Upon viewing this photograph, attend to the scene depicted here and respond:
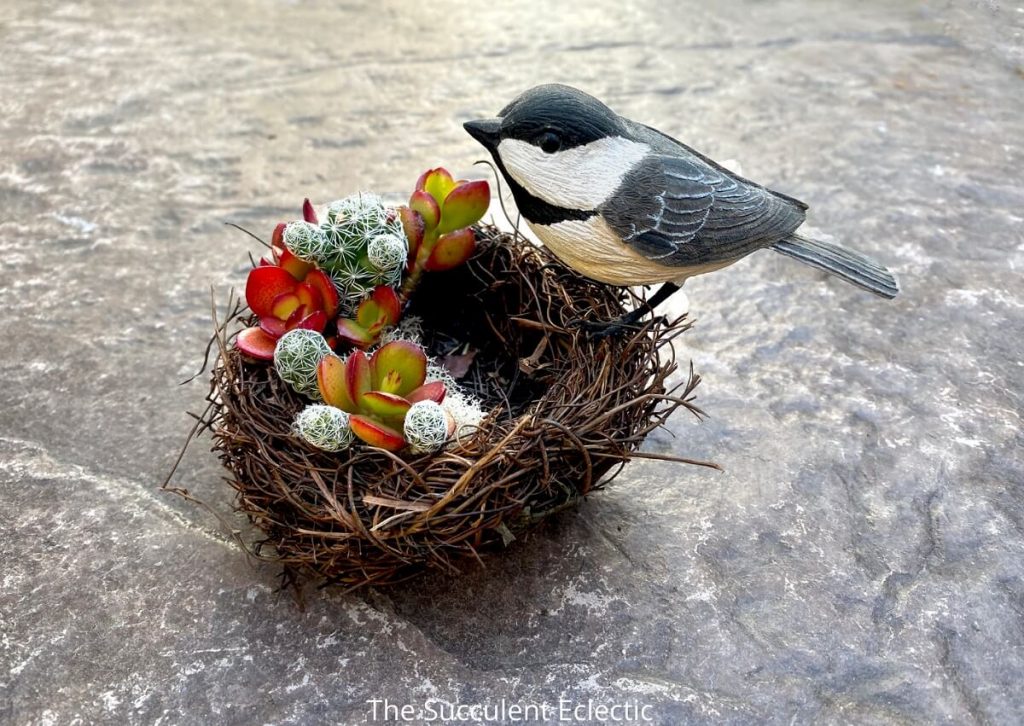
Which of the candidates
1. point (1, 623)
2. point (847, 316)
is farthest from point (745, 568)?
point (1, 623)

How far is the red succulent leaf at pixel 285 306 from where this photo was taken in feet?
3.95

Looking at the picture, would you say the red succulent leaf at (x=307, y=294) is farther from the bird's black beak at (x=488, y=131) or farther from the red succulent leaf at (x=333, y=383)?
the bird's black beak at (x=488, y=131)

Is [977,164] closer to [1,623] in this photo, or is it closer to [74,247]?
[74,247]

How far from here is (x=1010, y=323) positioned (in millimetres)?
1708

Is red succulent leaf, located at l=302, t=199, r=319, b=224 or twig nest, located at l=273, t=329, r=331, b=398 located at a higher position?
red succulent leaf, located at l=302, t=199, r=319, b=224

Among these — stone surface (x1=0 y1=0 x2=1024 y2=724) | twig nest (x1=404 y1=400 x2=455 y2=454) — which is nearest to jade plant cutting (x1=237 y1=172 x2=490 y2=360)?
twig nest (x1=404 y1=400 x2=455 y2=454)

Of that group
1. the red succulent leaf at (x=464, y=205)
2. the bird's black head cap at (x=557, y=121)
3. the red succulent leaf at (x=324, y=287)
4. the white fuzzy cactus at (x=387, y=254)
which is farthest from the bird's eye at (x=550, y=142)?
the red succulent leaf at (x=324, y=287)

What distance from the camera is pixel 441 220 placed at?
1.31 metres

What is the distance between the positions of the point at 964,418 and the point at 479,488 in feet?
2.93

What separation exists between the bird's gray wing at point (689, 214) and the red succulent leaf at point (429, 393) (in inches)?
11.6

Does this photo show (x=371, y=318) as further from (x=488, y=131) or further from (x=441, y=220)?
(x=488, y=131)

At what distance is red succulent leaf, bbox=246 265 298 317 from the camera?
1196 millimetres

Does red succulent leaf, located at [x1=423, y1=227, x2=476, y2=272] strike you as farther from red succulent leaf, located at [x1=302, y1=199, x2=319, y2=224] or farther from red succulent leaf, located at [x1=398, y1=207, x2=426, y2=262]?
red succulent leaf, located at [x1=302, y1=199, x2=319, y2=224]

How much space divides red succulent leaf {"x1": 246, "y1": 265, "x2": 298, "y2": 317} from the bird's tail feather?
0.67 meters
